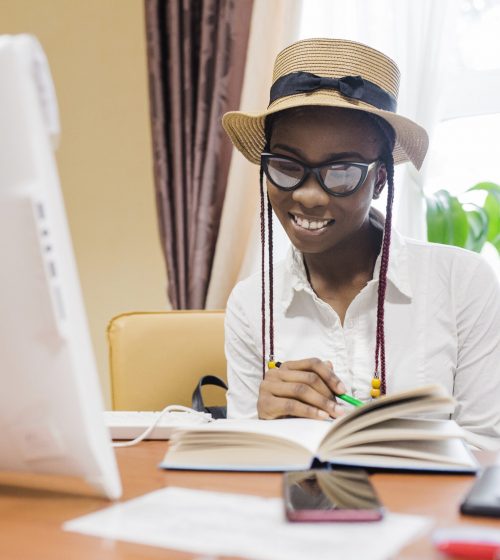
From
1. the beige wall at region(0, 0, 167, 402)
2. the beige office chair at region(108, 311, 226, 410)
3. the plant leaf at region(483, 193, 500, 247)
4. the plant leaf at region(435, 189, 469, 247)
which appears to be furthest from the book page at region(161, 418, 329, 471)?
the beige wall at region(0, 0, 167, 402)

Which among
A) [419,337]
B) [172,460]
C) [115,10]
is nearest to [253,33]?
[115,10]

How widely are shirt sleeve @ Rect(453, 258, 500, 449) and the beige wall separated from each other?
159 centimetres

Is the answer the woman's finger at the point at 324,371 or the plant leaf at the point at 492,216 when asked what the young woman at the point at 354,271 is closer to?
the woman's finger at the point at 324,371

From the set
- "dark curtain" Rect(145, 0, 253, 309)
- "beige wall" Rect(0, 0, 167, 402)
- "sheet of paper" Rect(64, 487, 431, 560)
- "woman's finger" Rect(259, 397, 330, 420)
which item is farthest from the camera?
"beige wall" Rect(0, 0, 167, 402)

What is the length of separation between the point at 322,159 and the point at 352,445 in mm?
659

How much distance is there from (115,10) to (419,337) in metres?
2.03

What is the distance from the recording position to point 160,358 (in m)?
1.68

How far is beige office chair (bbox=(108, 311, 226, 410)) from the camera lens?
66.1 inches

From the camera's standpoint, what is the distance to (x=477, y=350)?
142 cm

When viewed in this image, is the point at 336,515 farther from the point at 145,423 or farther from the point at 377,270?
the point at 377,270

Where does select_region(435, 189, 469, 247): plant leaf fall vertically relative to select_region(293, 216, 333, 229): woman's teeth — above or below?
below

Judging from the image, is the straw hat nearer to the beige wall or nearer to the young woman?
the young woman

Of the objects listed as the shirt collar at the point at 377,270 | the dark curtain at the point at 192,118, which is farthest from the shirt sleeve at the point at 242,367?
the dark curtain at the point at 192,118

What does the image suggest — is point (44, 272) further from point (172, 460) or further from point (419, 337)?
point (419, 337)
